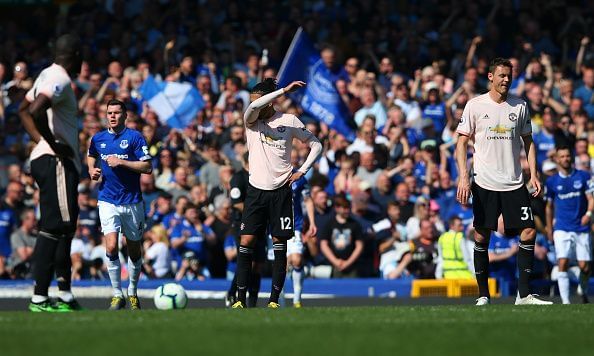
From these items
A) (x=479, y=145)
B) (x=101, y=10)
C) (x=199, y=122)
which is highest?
(x=101, y=10)

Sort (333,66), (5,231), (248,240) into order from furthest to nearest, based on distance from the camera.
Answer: (333,66)
(5,231)
(248,240)

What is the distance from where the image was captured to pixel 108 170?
14.3 meters

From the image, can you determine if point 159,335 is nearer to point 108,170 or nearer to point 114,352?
point 114,352

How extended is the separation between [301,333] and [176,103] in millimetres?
15461

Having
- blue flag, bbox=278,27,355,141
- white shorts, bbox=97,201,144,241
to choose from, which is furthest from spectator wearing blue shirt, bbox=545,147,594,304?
white shorts, bbox=97,201,144,241

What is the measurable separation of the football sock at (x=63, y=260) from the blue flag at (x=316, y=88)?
419 inches

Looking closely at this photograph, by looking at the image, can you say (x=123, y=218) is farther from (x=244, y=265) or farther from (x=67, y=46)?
(x=67, y=46)

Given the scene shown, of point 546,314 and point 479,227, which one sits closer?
point 546,314

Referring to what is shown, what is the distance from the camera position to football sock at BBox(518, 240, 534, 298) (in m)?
13.2

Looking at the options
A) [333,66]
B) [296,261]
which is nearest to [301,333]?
[296,261]

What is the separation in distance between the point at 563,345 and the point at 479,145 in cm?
531

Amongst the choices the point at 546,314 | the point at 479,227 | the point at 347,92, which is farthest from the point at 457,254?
the point at 546,314

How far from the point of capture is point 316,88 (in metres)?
22.4

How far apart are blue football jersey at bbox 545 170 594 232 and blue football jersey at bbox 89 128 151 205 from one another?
6326 mm
